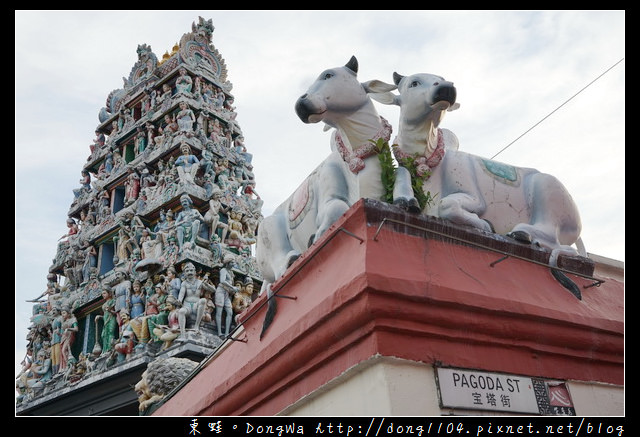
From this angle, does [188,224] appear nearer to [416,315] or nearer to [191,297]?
[191,297]

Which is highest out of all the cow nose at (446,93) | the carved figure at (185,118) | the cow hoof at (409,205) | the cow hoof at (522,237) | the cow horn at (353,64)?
the carved figure at (185,118)

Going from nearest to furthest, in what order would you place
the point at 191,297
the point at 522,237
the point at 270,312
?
the point at 522,237 < the point at 270,312 < the point at 191,297

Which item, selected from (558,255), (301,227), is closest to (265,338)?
(301,227)

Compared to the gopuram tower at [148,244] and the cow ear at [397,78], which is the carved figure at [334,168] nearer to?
the cow ear at [397,78]

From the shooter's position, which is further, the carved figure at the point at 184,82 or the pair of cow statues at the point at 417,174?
the carved figure at the point at 184,82

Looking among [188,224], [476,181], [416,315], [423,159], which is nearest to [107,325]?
[188,224]

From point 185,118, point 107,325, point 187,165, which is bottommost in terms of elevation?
point 107,325

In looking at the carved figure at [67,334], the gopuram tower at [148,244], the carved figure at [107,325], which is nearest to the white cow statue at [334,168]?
the gopuram tower at [148,244]

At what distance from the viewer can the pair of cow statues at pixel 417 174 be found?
183 inches

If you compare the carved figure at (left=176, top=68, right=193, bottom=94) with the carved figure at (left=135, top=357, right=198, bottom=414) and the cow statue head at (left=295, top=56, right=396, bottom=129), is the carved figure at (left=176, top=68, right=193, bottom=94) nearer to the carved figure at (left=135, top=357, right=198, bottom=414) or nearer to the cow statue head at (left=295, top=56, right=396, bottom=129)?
the carved figure at (left=135, top=357, right=198, bottom=414)

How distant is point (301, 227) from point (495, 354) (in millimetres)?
1976

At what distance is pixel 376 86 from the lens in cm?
523

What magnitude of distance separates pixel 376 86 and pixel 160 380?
4.33 metres

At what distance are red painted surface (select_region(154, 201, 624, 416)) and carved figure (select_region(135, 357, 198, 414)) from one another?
2954mm
